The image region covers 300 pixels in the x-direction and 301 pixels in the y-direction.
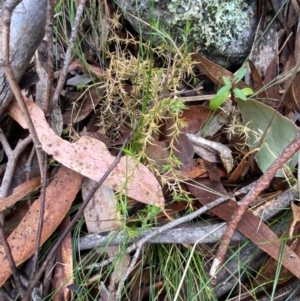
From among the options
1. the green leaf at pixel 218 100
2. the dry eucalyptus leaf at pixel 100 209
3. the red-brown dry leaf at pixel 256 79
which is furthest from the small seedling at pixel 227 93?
the dry eucalyptus leaf at pixel 100 209

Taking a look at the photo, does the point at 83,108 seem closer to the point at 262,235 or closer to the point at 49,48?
the point at 49,48

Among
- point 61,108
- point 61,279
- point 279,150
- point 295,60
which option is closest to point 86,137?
point 61,108

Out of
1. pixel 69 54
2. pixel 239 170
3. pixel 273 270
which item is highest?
pixel 69 54

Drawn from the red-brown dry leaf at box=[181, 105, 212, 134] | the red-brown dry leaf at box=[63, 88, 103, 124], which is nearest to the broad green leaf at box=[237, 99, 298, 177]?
the red-brown dry leaf at box=[181, 105, 212, 134]

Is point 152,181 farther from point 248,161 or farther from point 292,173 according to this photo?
point 292,173

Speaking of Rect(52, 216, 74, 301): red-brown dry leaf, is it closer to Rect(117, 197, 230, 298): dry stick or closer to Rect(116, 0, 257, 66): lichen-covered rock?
Rect(117, 197, 230, 298): dry stick

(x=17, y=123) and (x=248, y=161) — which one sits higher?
(x=17, y=123)

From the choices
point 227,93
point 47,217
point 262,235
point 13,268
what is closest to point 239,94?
point 227,93
